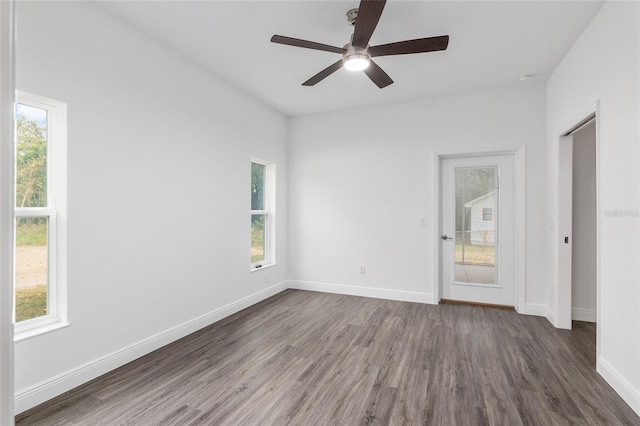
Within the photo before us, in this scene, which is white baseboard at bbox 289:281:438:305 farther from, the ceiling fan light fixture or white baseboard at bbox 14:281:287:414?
the ceiling fan light fixture

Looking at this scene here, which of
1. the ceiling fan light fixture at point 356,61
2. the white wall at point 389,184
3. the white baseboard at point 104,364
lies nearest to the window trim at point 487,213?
the white wall at point 389,184

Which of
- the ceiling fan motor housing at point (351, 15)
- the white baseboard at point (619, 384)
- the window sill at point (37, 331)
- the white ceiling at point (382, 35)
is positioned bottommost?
the white baseboard at point (619, 384)

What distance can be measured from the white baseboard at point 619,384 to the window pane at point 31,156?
13.8 feet

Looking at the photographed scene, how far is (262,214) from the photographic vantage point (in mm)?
4797

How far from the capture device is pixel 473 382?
242 cm

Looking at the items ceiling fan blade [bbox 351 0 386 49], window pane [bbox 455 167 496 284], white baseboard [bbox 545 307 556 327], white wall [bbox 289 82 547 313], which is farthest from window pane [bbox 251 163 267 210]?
white baseboard [bbox 545 307 556 327]

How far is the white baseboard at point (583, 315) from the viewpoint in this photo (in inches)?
143

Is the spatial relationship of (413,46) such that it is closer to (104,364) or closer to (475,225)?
(475,225)

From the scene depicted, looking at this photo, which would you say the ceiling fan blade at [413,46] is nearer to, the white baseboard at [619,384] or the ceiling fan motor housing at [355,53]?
the ceiling fan motor housing at [355,53]

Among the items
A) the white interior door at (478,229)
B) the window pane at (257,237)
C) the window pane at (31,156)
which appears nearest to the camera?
the window pane at (31,156)

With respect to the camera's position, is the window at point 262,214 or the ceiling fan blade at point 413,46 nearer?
the ceiling fan blade at point 413,46

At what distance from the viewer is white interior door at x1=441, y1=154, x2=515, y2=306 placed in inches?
164

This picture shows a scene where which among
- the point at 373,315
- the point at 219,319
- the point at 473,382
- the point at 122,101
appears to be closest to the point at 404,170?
the point at 373,315

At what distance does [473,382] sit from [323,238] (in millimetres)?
3010
